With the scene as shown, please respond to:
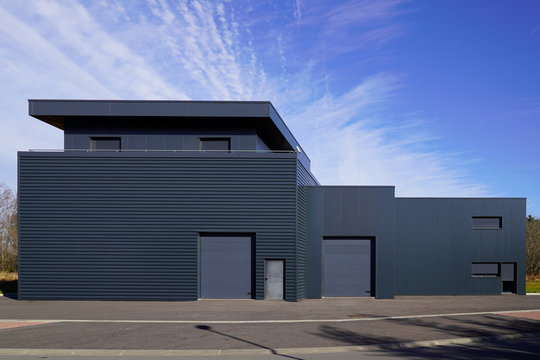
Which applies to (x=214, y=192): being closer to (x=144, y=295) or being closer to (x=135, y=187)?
(x=135, y=187)

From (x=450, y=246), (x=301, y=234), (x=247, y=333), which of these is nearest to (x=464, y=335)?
(x=247, y=333)

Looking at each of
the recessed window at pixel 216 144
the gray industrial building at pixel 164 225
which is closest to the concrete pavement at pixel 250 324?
the gray industrial building at pixel 164 225

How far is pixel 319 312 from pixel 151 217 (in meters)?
8.62

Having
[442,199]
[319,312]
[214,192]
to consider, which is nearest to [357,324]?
[319,312]

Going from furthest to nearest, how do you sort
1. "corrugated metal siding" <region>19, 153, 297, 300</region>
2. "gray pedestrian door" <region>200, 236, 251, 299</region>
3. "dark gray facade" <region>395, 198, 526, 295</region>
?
"dark gray facade" <region>395, 198, 526, 295</region>, "gray pedestrian door" <region>200, 236, 251, 299</region>, "corrugated metal siding" <region>19, 153, 297, 300</region>

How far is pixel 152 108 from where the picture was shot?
21.3 metres

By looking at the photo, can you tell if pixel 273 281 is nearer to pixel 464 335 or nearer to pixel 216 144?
pixel 216 144

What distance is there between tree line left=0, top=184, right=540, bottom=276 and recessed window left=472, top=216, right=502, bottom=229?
52.6 ft

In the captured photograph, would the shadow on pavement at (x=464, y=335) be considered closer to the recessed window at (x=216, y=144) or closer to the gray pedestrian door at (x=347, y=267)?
the gray pedestrian door at (x=347, y=267)

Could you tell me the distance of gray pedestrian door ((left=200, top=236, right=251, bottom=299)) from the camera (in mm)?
19875

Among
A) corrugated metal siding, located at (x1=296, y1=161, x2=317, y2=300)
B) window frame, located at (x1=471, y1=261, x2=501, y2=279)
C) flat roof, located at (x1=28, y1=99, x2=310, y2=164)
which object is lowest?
window frame, located at (x1=471, y1=261, x2=501, y2=279)

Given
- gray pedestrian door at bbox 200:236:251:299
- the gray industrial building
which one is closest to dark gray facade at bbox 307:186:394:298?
the gray industrial building

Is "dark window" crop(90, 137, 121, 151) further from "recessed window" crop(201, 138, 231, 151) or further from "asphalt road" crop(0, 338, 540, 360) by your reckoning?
"asphalt road" crop(0, 338, 540, 360)

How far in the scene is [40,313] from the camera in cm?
1559
